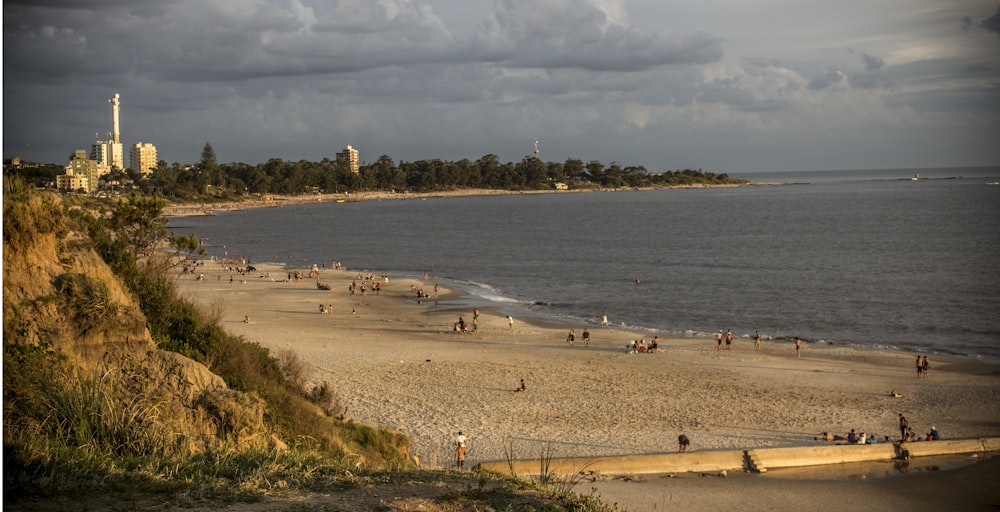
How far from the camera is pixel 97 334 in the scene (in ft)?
37.1

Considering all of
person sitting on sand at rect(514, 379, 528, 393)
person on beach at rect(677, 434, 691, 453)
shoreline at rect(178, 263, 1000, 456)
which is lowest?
shoreline at rect(178, 263, 1000, 456)

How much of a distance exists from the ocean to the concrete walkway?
43.9 feet

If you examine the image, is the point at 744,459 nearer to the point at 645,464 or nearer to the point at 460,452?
the point at 645,464

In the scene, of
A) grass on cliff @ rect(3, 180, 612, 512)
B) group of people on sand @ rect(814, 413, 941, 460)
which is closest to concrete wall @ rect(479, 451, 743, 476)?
group of people on sand @ rect(814, 413, 941, 460)

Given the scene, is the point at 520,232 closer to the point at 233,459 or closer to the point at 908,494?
the point at 908,494

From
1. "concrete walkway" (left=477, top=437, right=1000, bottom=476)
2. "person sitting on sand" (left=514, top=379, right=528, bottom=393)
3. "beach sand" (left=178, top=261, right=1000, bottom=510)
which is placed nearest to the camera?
"concrete walkway" (left=477, top=437, right=1000, bottom=476)

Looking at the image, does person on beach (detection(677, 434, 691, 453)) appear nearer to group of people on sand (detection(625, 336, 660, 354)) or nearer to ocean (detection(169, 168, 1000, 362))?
group of people on sand (detection(625, 336, 660, 354))

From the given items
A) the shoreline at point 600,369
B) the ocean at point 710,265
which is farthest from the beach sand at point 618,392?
the ocean at point 710,265

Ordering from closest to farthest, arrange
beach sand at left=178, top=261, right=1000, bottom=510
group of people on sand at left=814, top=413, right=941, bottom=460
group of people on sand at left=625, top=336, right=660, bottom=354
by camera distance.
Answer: beach sand at left=178, top=261, right=1000, bottom=510, group of people on sand at left=814, top=413, right=941, bottom=460, group of people on sand at left=625, top=336, right=660, bottom=354

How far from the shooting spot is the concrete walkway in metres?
17.3

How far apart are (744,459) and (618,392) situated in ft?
22.8

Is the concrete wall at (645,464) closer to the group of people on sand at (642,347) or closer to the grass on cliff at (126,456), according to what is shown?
the grass on cliff at (126,456)

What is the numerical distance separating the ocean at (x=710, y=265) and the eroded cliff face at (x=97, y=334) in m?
27.3

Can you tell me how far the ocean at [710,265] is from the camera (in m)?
38.9
